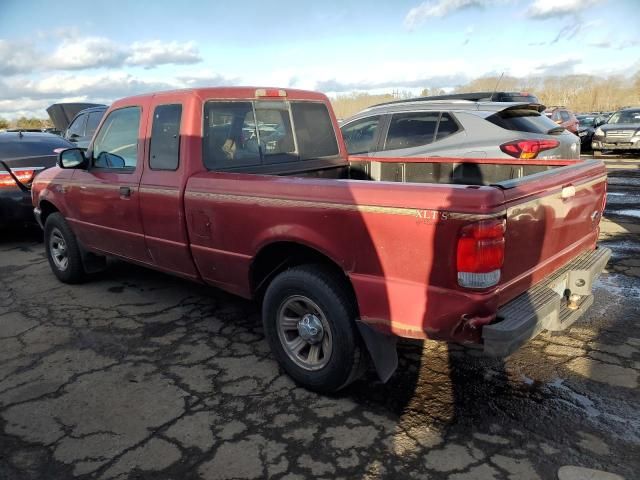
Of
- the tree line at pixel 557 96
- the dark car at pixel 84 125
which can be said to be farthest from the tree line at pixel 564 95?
the dark car at pixel 84 125

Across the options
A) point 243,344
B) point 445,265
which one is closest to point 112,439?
point 243,344

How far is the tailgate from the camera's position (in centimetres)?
256

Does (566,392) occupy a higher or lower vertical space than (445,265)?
lower

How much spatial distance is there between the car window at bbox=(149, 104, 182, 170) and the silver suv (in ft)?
11.9

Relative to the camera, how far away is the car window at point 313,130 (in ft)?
14.5

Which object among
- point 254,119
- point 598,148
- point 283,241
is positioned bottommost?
point 598,148

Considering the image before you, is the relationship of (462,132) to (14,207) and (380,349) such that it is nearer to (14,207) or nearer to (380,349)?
(380,349)

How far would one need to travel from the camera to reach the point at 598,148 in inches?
696

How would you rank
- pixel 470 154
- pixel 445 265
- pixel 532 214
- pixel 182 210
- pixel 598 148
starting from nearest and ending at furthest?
1. pixel 445 265
2. pixel 532 214
3. pixel 182 210
4. pixel 470 154
5. pixel 598 148

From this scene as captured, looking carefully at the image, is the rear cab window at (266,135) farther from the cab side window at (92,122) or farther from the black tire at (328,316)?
the cab side window at (92,122)

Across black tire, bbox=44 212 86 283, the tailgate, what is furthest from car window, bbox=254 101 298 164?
black tire, bbox=44 212 86 283

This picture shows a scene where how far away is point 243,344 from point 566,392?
7.54ft

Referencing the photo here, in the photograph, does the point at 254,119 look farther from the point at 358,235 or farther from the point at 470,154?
the point at 470,154

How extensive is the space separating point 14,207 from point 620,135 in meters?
17.7
